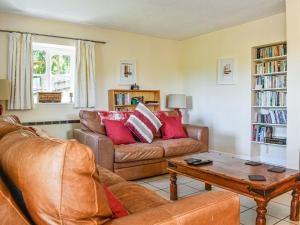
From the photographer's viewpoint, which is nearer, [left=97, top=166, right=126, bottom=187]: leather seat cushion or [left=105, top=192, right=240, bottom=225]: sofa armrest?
[left=105, top=192, right=240, bottom=225]: sofa armrest

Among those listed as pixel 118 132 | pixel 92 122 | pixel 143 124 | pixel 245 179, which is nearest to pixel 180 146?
pixel 143 124

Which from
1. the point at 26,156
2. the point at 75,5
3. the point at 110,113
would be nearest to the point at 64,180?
the point at 26,156

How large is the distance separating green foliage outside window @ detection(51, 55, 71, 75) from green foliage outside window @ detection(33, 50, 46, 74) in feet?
0.48

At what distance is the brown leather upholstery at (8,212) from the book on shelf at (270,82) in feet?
13.8

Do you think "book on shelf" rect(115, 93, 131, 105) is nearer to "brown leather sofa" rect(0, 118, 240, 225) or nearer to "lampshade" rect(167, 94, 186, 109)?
"lampshade" rect(167, 94, 186, 109)

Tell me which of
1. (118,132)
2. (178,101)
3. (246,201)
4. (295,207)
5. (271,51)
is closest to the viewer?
(295,207)

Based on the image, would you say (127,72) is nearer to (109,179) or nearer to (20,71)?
(20,71)

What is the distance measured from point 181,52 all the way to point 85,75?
241 centimetres

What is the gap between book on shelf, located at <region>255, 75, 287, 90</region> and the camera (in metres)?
4.13

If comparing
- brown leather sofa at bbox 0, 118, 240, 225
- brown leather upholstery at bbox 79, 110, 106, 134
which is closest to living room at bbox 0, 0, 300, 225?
brown leather upholstery at bbox 79, 110, 106, 134

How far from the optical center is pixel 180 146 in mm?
3592

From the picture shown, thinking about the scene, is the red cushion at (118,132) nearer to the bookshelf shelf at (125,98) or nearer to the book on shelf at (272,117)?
the bookshelf shelf at (125,98)

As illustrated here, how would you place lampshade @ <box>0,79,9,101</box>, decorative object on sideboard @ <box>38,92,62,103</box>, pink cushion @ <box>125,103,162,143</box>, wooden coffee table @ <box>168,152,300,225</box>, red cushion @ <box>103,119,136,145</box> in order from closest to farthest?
wooden coffee table @ <box>168,152,300,225</box> → red cushion @ <box>103,119,136,145</box> → lampshade @ <box>0,79,9,101</box> → pink cushion @ <box>125,103,162,143</box> → decorative object on sideboard @ <box>38,92,62,103</box>

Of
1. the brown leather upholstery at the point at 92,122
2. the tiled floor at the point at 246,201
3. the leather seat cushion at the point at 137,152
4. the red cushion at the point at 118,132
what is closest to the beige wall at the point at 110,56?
the brown leather upholstery at the point at 92,122
